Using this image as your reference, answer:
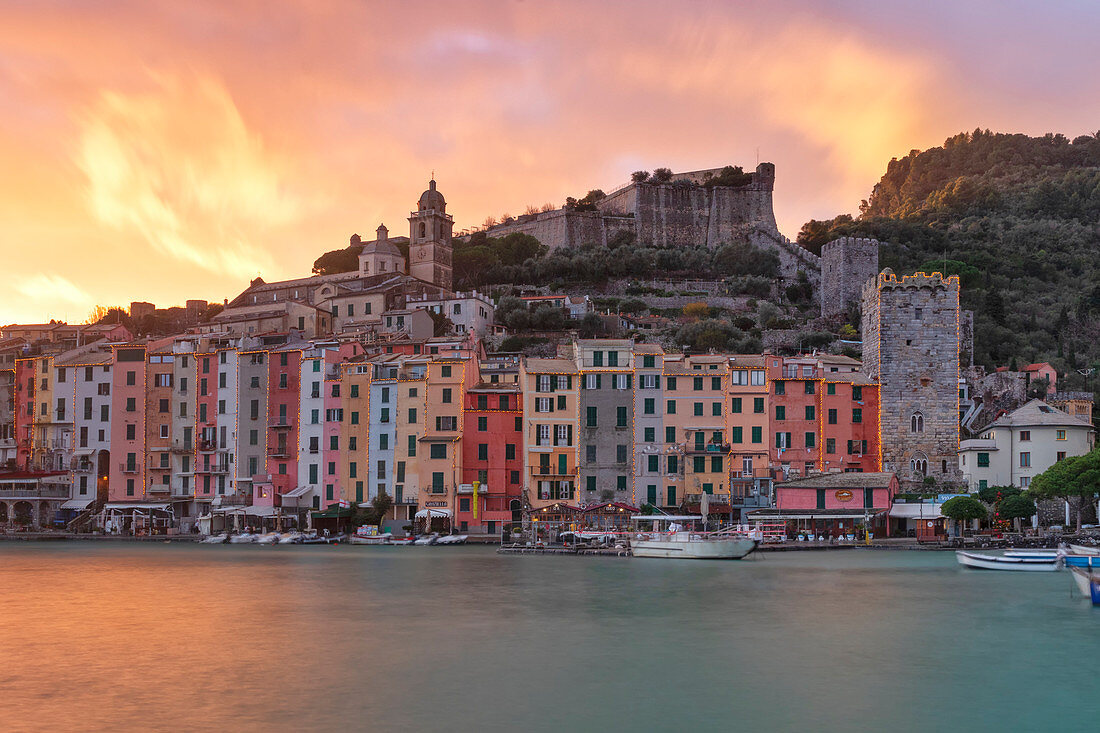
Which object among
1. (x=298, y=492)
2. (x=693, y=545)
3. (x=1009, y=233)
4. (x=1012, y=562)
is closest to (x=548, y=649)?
(x=693, y=545)

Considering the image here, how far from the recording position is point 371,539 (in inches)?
2486

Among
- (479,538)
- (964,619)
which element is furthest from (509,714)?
(479,538)

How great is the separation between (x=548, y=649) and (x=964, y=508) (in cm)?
3386

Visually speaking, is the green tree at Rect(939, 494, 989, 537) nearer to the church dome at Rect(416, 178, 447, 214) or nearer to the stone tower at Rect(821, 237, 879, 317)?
the stone tower at Rect(821, 237, 879, 317)

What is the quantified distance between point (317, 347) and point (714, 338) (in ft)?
101

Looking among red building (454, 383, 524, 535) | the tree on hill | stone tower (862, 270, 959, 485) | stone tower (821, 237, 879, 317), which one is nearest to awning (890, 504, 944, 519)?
stone tower (862, 270, 959, 485)

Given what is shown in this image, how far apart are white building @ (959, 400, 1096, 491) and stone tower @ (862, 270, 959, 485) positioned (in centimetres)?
184

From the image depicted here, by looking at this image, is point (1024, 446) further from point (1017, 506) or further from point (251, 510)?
point (251, 510)

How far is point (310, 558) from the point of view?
56062 millimetres

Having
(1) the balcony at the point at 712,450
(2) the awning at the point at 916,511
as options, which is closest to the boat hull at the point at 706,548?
(1) the balcony at the point at 712,450

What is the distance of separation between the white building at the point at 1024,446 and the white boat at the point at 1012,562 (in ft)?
45.3

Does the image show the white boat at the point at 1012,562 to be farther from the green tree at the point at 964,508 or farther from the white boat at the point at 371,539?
the white boat at the point at 371,539

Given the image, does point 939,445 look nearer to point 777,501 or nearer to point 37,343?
point 777,501

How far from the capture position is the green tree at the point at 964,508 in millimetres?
57062
